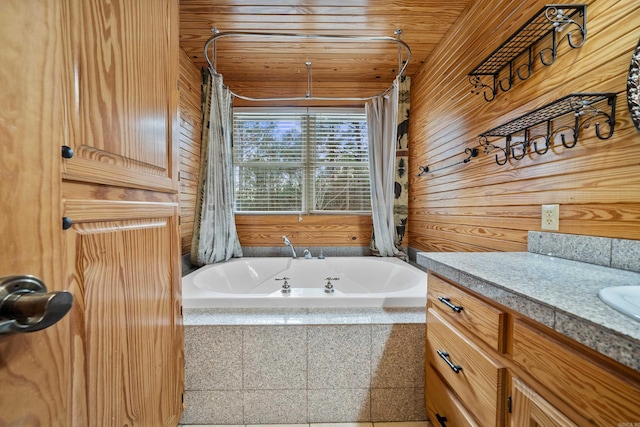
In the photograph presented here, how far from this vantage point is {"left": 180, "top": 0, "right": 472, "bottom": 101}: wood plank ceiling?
1.86 m

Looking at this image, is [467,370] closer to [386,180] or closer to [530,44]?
[530,44]

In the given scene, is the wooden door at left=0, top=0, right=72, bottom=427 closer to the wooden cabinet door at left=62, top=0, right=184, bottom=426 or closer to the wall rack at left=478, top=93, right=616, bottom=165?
the wooden cabinet door at left=62, top=0, right=184, bottom=426

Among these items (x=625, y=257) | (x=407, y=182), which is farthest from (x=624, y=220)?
(x=407, y=182)

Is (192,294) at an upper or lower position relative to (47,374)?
lower

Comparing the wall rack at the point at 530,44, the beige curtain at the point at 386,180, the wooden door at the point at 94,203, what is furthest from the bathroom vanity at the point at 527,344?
the beige curtain at the point at 386,180

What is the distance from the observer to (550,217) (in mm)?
1151

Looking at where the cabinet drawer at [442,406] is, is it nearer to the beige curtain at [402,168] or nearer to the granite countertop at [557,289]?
the granite countertop at [557,289]

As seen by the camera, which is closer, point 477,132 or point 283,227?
point 477,132

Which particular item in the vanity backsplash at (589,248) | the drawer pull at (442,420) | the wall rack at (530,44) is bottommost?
the drawer pull at (442,420)

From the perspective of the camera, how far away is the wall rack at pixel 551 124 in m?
0.93

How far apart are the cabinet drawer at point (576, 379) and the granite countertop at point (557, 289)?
0.17ft

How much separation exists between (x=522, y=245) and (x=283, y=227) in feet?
6.43

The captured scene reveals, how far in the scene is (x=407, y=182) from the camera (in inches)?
106

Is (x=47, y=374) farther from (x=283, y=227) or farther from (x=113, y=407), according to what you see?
(x=283, y=227)
